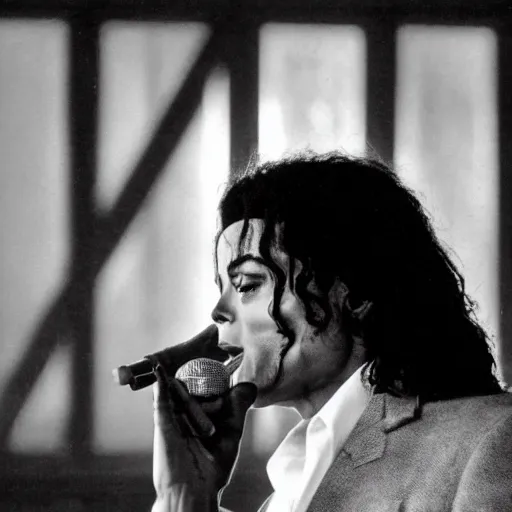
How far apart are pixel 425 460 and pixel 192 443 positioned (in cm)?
40

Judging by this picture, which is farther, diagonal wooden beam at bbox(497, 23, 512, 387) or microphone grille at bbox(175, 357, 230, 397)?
diagonal wooden beam at bbox(497, 23, 512, 387)

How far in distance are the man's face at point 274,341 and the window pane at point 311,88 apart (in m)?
0.35

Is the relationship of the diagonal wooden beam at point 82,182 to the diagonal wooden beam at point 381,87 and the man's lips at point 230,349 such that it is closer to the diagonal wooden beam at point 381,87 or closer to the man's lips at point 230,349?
the man's lips at point 230,349

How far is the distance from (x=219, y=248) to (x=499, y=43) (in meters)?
0.86

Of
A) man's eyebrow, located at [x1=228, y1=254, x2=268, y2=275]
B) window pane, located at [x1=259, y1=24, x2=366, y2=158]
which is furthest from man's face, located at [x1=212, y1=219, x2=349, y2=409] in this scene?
window pane, located at [x1=259, y1=24, x2=366, y2=158]

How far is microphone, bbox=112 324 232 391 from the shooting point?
4.57 ft

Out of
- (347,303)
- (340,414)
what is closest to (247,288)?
(347,303)

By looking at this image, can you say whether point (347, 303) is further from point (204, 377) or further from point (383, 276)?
point (204, 377)

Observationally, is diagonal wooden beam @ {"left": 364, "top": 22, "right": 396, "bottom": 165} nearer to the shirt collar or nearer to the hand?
the shirt collar

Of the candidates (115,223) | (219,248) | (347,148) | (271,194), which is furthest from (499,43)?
(115,223)

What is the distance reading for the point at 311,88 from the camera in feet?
6.01

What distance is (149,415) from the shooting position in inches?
69.1

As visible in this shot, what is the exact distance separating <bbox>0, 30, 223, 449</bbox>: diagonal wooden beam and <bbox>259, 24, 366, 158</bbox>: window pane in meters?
0.15

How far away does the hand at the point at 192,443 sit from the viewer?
1.34m
